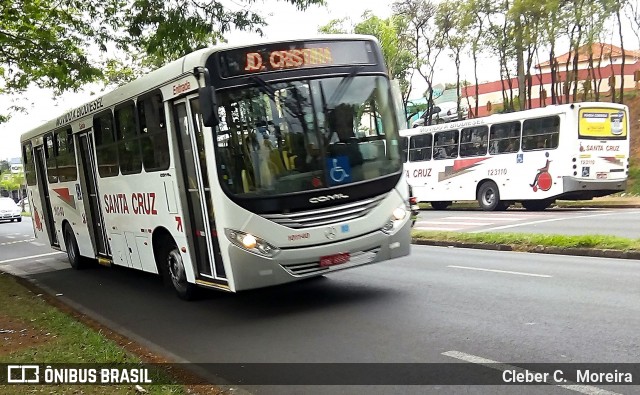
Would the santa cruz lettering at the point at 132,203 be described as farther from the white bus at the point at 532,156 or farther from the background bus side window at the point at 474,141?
the background bus side window at the point at 474,141

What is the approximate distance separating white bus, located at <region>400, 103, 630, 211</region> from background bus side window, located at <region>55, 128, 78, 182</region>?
39.1 ft

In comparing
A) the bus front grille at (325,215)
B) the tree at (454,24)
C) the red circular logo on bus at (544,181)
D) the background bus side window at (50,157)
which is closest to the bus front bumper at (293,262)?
the bus front grille at (325,215)

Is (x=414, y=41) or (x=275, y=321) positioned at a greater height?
(x=414, y=41)

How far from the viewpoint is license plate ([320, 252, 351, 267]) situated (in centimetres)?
740

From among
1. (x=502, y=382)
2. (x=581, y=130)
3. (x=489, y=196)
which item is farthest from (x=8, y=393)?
(x=489, y=196)

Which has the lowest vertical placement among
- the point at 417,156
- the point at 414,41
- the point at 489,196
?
the point at 489,196

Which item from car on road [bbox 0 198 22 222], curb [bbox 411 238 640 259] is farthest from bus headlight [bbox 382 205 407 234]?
car on road [bbox 0 198 22 222]

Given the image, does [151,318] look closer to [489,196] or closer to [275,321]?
[275,321]

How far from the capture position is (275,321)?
752cm

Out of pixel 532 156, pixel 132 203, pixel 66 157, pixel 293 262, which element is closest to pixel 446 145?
pixel 532 156

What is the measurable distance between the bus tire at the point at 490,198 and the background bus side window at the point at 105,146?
14.7 meters

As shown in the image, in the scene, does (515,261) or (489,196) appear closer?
(515,261)

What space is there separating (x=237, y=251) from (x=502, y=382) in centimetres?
342

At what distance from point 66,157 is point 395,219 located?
A: 26.0 ft
